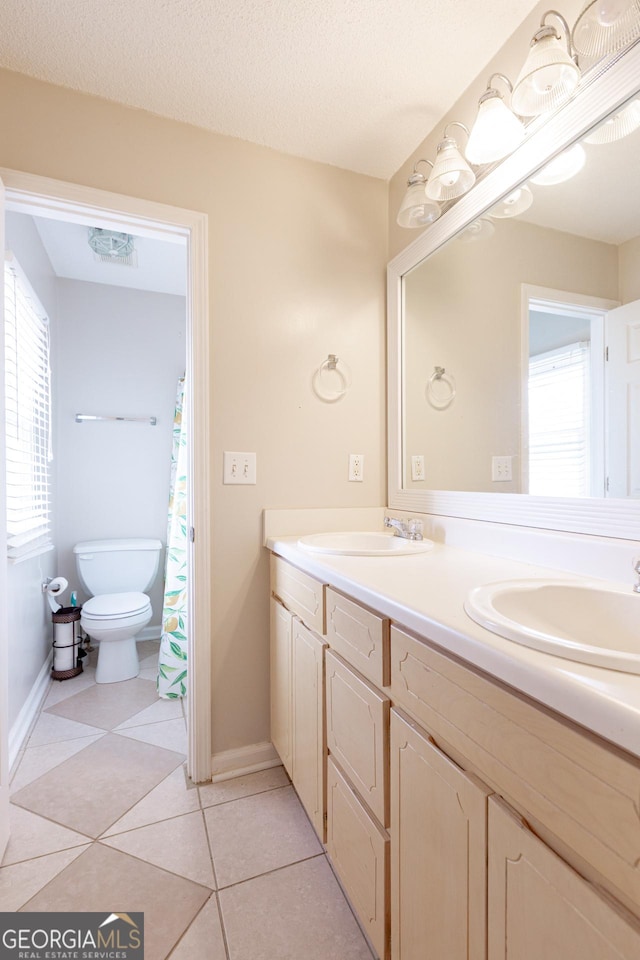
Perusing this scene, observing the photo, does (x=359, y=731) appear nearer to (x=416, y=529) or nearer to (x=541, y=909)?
(x=541, y=909)

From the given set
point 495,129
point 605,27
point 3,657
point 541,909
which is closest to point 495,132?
point 495,129

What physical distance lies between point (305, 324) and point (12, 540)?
142 centimetres

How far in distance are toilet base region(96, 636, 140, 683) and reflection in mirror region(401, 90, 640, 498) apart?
1.88 metres

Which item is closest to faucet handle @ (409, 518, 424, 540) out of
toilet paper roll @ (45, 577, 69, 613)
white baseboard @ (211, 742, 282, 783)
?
white baseboard @ (211, 742, 282, 783)

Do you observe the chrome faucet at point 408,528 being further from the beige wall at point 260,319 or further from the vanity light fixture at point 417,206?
the vanity light fixture at point 417,206

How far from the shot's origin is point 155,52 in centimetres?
136

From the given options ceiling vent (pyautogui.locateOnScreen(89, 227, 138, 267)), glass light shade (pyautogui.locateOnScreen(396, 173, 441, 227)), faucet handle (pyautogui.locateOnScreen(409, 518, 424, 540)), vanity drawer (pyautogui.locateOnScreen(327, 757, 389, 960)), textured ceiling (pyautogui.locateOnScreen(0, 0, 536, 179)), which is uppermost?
textured ceiling (pyautogui.locateOnScreen(0, 0, 536, 179))

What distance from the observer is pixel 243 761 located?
1678 millimetres

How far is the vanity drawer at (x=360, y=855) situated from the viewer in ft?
→ 2.98

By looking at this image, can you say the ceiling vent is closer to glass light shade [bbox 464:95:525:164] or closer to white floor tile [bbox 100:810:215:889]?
glass light shade [bbox 464:95:525:164]

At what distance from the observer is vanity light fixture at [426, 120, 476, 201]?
54.5 inches

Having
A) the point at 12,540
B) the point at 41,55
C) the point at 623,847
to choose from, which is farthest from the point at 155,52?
the point at 623,847

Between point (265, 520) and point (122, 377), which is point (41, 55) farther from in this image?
point (122, 377)

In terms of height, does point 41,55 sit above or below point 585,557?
above
